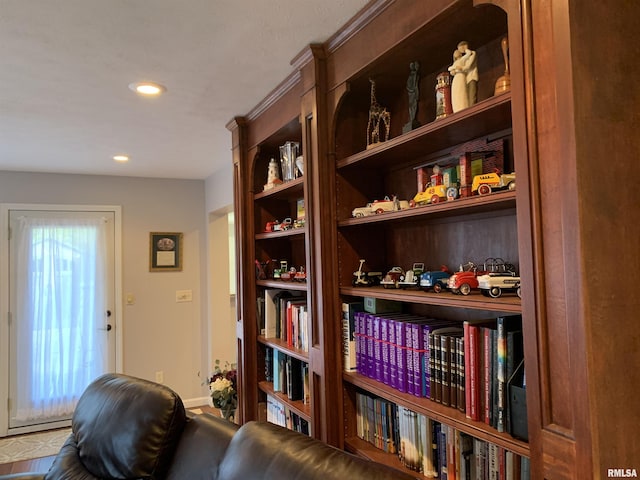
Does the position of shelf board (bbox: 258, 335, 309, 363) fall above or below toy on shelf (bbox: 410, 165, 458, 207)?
below

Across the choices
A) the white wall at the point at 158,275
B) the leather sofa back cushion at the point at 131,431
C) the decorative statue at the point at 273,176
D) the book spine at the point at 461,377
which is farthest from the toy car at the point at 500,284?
the white wall at the point at 158,275

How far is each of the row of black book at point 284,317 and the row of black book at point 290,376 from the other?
10cm

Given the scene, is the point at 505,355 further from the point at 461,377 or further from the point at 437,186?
the point at 437,186

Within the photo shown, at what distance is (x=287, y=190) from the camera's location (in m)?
2.50

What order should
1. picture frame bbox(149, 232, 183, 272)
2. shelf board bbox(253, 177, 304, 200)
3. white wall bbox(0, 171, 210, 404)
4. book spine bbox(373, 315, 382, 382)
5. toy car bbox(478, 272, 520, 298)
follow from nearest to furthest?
toy car bbox(478, 272, 520, 298) → book spine bbox(373, 315, 382, 382) → shelf board bbox(253, 177, 304, 200) → white wall bbox(0, 171, 210, 404) → picture frame bbox(149, 232, 183, 272)

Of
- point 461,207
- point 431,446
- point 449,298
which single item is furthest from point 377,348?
point 461,207

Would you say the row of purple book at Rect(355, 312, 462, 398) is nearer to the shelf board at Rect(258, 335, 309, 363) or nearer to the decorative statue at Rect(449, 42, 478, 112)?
the shelf board at Rect(258, 335, 309, 363)

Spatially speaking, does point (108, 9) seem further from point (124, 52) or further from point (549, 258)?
point (549, 258)

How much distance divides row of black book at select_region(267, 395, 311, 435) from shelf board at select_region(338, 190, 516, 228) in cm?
120

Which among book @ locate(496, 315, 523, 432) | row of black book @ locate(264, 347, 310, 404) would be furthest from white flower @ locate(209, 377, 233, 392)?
book @ locate(496, 315, 523, 432)

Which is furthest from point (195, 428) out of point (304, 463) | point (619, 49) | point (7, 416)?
point (7, 416)

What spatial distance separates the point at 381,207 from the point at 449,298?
0.53m

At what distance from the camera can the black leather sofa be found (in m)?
1.25

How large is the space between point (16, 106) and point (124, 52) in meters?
1.03
